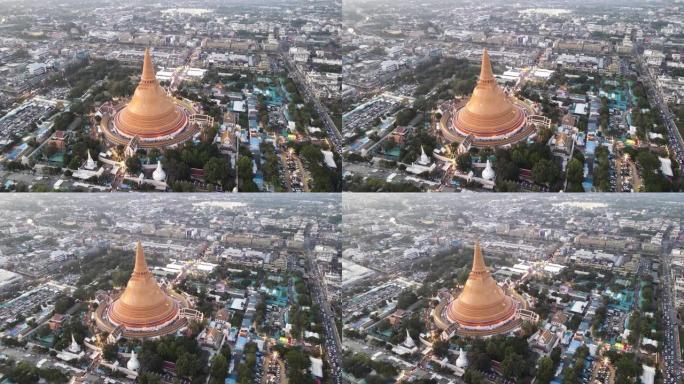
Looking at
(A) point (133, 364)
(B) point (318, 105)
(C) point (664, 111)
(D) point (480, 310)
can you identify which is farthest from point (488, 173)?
(A) point (133, 364)

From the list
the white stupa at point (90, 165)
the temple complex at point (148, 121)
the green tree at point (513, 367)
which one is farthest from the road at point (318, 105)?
the green tree at point (513, 367)

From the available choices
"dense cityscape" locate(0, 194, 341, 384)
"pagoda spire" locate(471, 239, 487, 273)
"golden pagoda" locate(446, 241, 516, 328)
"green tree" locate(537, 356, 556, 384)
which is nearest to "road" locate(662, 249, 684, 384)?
"green tree" locate(537, 356, 556, 384)

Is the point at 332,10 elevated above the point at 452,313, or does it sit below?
above

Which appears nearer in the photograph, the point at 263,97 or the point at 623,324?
the point at 623,324

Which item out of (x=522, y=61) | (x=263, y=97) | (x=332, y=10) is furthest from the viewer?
(x=332, y=10)

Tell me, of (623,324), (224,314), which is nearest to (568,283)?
(623,324)

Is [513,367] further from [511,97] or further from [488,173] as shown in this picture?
[511,97]

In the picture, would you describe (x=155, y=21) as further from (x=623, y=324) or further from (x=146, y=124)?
(x=623, y=324)
